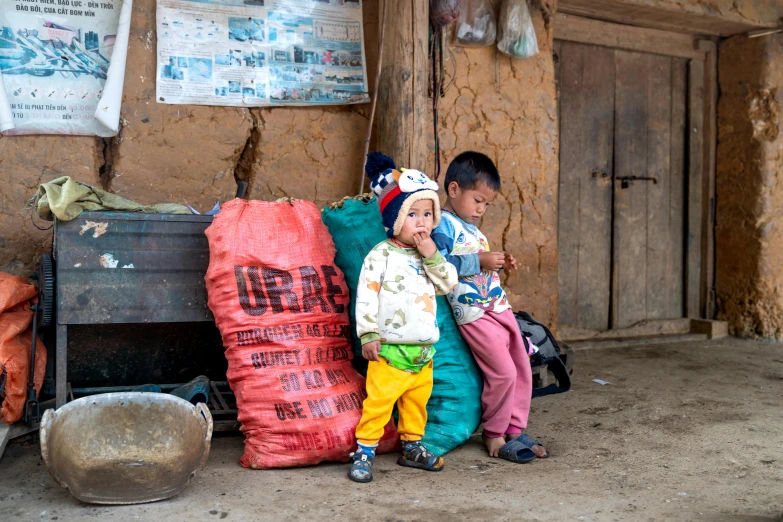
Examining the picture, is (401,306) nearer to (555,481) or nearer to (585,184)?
(555,481)

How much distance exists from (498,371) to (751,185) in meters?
3.60

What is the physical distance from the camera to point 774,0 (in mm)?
5641

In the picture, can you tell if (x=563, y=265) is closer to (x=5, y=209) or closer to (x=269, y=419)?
(x=269, y=419)

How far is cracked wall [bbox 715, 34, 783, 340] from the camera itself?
5.70 m

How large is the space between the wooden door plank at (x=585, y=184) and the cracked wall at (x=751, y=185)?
993 millimetres

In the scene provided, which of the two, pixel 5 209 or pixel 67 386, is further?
pixel 5 209

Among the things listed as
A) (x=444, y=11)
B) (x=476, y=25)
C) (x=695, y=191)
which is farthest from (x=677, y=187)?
(x=444, y=11)

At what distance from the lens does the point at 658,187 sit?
19.5 feet

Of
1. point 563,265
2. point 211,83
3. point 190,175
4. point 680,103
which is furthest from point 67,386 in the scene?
point 680,103

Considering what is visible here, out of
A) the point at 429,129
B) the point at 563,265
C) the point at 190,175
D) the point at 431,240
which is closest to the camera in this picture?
the point at 431,240

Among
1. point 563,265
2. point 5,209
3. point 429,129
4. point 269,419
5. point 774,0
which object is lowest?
point 269,419

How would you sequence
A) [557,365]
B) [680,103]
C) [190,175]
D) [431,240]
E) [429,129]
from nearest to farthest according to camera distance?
[431,240]
[557,365]
[190,175]
[429,129]
[680,103]

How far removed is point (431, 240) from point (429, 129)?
158 cm

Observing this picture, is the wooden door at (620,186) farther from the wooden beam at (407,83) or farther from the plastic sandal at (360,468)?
the plastic sandal at (360,468)
